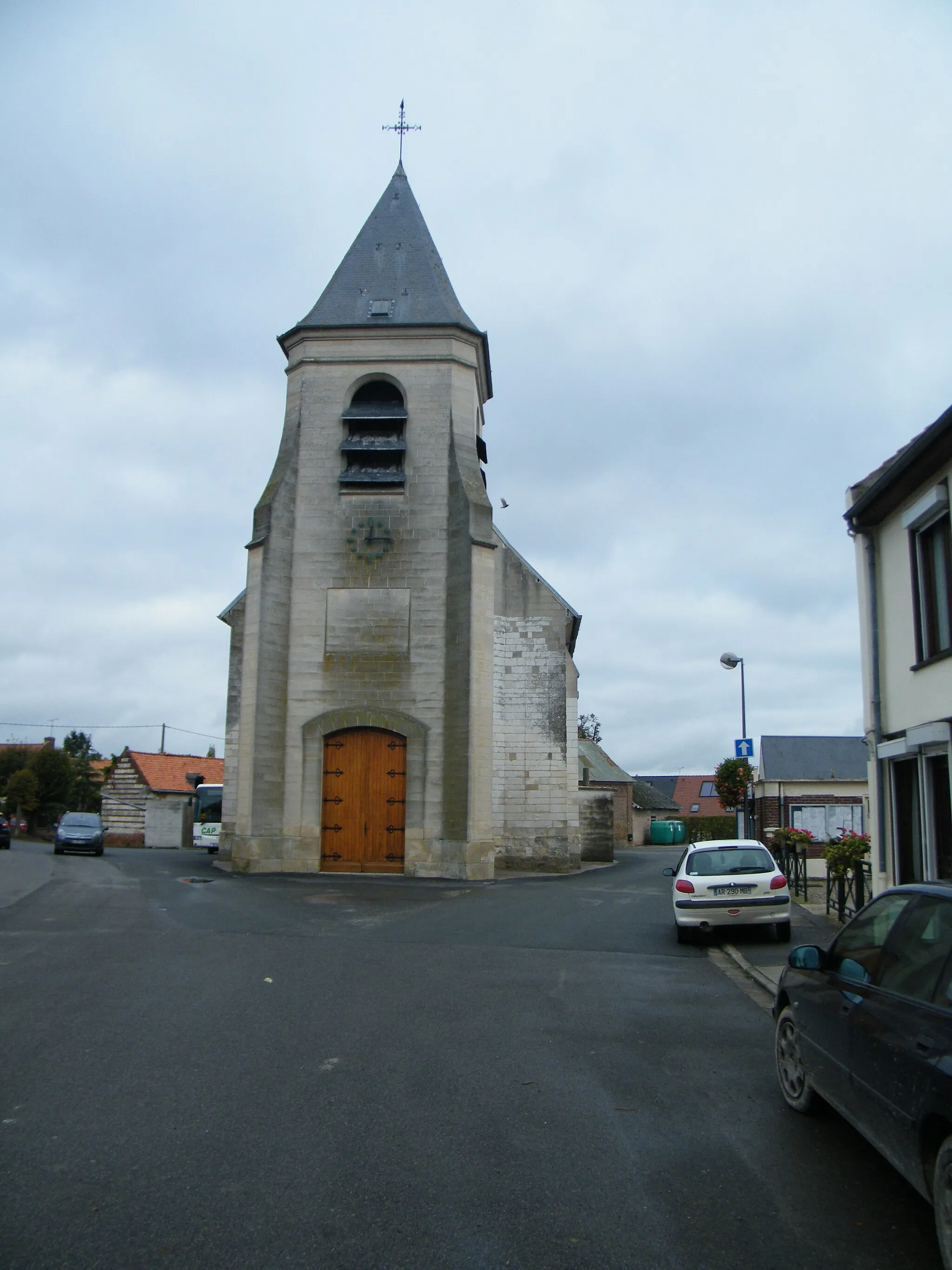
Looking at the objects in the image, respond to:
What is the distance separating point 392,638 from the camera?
22656mm

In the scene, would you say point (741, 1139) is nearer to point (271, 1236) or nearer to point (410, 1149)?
point (410, 1149)

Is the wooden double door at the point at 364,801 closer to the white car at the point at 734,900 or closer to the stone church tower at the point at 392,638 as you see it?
the stone church tower at the point at 392,638

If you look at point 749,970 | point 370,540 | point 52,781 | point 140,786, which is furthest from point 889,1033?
point 52,781

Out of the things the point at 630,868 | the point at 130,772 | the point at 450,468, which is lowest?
the point at 630,868

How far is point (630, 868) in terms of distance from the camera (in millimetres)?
29328

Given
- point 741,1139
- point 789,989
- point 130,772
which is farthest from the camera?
point 130,772

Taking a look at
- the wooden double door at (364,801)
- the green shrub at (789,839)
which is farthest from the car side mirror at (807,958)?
the wooden double door at (364,801)

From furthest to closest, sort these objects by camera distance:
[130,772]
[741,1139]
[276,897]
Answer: [130,772] < [276,897] < [741,1139]

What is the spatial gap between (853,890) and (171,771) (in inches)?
1800

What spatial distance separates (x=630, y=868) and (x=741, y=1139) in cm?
2491

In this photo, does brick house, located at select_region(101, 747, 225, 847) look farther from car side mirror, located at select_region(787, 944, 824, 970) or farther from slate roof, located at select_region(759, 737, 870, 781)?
car side mirror, located at select_region(787, 944, 824, 970)

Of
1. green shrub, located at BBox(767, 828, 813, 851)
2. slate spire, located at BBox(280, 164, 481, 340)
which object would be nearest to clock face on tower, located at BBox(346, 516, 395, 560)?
slate spire, located at BBox(280, 164, 481, 340)

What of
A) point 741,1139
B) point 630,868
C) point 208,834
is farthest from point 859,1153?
point 208,834

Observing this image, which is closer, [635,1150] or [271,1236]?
[271,1236]
